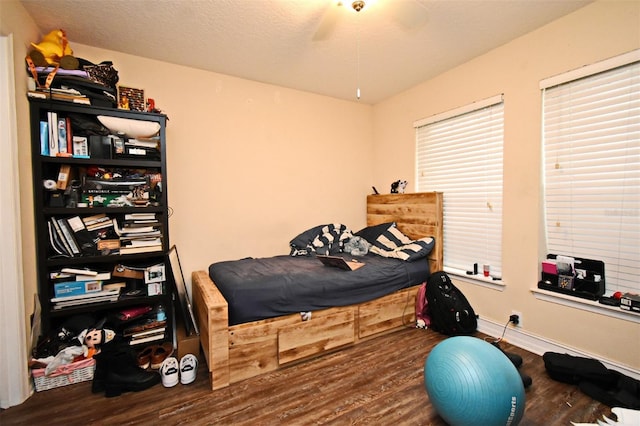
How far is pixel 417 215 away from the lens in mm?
3121

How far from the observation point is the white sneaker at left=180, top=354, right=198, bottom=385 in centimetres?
192

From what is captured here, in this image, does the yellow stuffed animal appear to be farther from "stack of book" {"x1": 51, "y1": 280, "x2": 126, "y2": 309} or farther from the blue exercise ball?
the blue exercise ball

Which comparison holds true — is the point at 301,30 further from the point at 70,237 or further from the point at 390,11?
the point at 70,237

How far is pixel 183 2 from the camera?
73.1 inches

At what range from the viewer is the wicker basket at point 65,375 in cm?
182

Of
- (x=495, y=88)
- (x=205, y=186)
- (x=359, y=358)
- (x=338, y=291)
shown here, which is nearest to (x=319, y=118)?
(x=205, y=186)

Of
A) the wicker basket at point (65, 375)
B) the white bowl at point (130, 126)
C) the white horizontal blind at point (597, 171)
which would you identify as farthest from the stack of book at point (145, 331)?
the white horizontal blind at point (597, 171)

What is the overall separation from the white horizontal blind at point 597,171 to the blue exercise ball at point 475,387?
130 centimetres

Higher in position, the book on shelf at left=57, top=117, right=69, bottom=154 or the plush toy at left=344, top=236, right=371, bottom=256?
the book on shelf at left=57, top=117, right=69, bottom=154

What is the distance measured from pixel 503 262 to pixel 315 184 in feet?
7.10

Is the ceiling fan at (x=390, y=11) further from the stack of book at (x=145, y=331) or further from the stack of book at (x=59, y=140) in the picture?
the stack of book at (x=145, y=331)

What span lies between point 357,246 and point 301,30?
2237 mm

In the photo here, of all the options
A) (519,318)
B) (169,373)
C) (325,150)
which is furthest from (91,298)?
(519,318)

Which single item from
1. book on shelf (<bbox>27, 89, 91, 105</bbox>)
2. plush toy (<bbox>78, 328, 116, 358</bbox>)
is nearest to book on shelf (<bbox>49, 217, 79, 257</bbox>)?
plush toy (<bbox>78, 328, 116, 358</bbox>)
